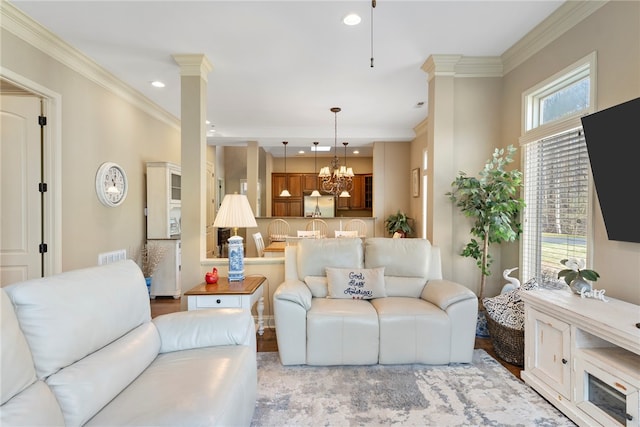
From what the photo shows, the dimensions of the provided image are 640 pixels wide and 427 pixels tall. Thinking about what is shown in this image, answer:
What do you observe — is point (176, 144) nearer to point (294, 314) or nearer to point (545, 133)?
point (294, 314)

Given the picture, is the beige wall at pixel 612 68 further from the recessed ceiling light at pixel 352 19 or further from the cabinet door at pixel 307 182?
the cabinet door at pixel 307 182

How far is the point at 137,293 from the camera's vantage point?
184 centimetres

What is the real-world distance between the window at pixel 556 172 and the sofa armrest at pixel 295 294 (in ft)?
7.10

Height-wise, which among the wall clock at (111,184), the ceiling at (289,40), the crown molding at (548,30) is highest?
the ceiling at (289,40)

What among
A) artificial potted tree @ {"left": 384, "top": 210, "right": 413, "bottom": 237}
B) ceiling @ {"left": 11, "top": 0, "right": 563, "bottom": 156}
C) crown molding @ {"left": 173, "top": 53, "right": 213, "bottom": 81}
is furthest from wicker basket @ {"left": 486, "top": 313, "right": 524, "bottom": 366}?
crown molding @ {"left": 173, "top": 53, "right": 213, "bottom": 81}

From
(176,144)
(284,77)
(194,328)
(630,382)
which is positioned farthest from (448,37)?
(176,144)

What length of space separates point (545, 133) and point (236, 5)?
2809 mm

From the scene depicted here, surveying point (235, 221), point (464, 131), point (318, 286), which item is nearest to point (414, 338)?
point (318, 286)

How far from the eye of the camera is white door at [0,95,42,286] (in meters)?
2.84

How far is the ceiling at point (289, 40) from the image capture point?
256 cm

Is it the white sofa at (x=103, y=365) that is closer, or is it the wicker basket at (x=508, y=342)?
the white sofa at (x=103, y=365)

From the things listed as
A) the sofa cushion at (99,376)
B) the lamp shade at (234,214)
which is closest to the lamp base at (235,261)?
the lamp shade at (234,214)

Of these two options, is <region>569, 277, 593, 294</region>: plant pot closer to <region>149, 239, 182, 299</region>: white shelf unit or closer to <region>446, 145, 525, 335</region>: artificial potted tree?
<region>446, 145, 525, 335</region>: artificial potted tree

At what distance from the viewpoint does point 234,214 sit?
9.81ft
